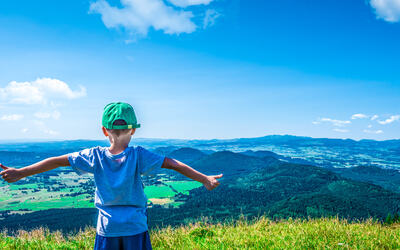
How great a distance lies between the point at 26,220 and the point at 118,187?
137 m

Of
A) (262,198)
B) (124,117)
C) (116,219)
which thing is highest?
(124,117)

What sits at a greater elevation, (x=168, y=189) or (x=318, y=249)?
(x=318, y=249)

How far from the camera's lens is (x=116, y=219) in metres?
2.94

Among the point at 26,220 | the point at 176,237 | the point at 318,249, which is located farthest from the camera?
the point at 26,220

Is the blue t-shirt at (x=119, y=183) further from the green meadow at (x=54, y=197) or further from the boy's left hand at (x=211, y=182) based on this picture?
the green meadow at (x=54, y=197)

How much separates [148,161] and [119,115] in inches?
23.9

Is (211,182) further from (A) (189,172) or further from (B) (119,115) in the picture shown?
(B) (119,115)

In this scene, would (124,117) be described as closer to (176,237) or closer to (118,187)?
(118,187)

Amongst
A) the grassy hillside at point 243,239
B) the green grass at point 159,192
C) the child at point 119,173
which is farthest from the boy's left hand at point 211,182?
the green grass at point 159,192

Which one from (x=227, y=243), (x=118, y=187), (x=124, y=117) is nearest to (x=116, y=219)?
(x=118, y=187)

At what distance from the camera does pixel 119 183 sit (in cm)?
293

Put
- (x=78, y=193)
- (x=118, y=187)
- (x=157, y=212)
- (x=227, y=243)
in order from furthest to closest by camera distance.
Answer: (x=78, y=193) → (x=157, y=212) → (x=227, y=243) → (x=118, y=187)

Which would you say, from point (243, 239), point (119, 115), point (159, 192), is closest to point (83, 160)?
point (119, 115)

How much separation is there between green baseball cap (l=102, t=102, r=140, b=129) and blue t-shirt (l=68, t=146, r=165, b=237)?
0.28 meters
